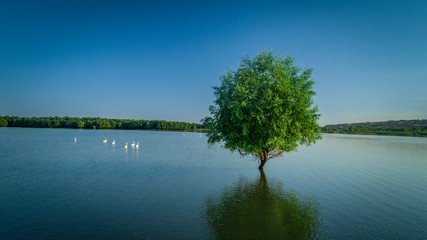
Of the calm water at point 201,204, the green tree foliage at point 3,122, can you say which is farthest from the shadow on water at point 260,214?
the green tree foliage at point 3,122

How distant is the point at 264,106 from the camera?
54.4 ft

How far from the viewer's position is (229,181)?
59.0 feet

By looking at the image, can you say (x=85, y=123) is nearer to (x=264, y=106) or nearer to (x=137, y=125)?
(x=137, y=125)

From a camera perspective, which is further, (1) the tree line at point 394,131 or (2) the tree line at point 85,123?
(2) the tree line at point 85,123


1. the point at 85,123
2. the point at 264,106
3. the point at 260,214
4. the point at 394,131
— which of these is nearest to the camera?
the point at 260,214

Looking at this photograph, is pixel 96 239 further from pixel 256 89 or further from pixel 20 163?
pixel 20 163

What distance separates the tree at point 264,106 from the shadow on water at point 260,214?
4115 millimetres

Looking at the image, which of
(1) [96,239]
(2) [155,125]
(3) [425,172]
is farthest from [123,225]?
(2) [155,125]

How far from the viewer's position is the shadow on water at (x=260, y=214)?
30.1 ft

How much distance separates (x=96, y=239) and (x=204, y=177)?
37.4 feet

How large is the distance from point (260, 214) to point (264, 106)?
8.20 metres

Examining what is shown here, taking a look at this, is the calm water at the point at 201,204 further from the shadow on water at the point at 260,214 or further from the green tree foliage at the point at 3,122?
the green tree foliage at the point at 3,122

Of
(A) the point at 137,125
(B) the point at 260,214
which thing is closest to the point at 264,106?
(B) the point at 260,214

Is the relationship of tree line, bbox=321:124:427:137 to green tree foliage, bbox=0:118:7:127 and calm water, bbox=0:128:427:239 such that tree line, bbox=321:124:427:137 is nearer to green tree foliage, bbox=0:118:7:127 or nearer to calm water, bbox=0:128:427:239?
calm water, bbox=0:128:427:239
